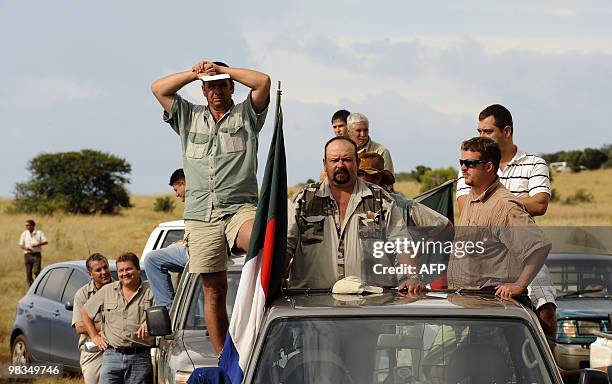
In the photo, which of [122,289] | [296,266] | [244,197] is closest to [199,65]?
[244,197]

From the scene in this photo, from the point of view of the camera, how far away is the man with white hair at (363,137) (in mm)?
12047

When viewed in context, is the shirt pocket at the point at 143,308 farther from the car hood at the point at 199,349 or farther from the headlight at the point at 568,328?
the headlight at the point at 568,328

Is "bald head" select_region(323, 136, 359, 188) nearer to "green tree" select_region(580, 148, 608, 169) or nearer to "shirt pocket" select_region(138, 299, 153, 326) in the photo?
"shirt pocket" select_region(138, 299, 153, 326)

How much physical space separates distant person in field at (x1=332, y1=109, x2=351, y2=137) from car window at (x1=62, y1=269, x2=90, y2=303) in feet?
16.8

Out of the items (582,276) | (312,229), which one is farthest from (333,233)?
(582,276)

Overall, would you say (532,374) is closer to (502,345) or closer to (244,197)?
(502,345)

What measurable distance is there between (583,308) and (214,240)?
608 centimetres

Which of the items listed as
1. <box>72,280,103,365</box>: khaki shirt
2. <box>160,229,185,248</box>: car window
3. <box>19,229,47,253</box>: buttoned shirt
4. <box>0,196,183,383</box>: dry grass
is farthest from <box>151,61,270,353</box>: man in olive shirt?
<box>19,229,47,253</box>: buttoned shirt

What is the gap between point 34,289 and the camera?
1845 cm

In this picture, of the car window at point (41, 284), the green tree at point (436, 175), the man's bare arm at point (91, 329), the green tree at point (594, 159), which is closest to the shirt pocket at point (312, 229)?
the man's bare arm at point (91, 329)

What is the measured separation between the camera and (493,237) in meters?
8.00

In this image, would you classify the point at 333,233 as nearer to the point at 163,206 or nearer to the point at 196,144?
the point at 196,144

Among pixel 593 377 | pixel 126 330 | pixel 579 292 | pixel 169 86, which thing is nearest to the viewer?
pixel 593 377

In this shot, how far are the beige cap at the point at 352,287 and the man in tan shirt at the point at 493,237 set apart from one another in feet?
2.04
